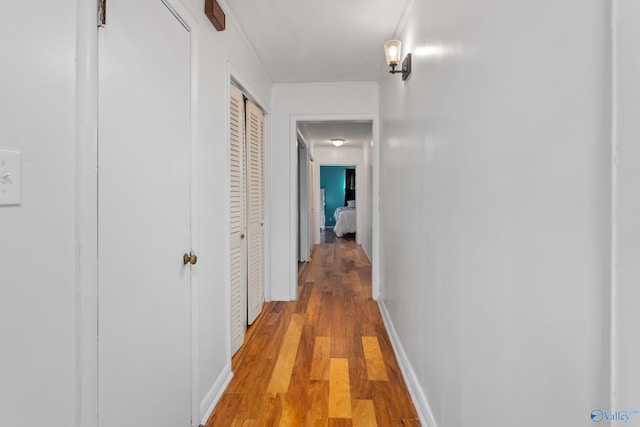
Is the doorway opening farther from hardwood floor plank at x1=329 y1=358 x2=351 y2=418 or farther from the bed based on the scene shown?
hardwood floor plank at x1=329 y1=358 x2=351 y2=418

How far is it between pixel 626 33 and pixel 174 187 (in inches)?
60.6

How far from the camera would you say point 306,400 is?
2.00 m

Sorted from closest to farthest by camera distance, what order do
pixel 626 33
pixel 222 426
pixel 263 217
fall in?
pixel 626 33, pixel 222 426, pixel 263 217

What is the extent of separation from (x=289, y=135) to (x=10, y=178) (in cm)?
323

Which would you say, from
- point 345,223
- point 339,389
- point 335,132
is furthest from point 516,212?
point 345,223

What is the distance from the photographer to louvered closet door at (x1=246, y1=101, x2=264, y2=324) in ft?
10.2

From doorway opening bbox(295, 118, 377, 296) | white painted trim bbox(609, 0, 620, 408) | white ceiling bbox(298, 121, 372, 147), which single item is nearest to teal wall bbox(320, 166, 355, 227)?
doorway opening bbox(295, 118, 377, 296)

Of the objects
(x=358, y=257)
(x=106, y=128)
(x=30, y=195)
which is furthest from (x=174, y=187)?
(x=358, y=257)

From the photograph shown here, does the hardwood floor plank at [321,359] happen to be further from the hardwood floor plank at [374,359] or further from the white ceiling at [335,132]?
the white ceiling at [335,132]

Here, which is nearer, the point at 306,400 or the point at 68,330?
the point at 68,330

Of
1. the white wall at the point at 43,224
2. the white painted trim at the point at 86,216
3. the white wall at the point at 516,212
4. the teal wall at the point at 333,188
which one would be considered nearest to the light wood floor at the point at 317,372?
the white wall at the point at 516,212

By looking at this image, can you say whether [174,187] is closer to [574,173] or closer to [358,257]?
[574,173]

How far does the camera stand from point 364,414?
1.87 metres

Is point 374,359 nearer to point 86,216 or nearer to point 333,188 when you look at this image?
point 86,216
